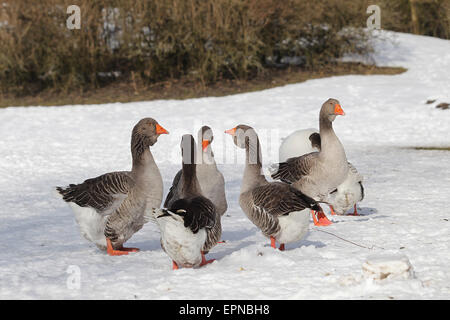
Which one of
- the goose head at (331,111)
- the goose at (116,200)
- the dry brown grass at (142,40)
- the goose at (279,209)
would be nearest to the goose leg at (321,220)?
the goose head at (331,111)

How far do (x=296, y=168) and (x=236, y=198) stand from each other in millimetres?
2020

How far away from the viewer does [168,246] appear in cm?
551

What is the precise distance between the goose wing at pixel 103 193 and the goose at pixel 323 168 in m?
2.36

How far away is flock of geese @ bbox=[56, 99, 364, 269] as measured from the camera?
552 centimetres

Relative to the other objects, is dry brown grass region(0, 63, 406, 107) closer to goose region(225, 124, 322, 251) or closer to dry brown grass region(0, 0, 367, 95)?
dry brown grass region(0, 0, 367, 95)

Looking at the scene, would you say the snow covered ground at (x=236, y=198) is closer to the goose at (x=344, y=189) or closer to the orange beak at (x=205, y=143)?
the goose at (x=344, y=189)

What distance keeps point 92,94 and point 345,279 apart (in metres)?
16.9

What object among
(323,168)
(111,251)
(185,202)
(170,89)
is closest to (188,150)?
(185,202)

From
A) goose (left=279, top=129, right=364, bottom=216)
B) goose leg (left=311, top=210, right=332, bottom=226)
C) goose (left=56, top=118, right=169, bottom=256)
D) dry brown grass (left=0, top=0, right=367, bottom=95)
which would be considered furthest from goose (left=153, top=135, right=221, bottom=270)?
dry brown grass (left=0, top=0, right=367, bottom=95)

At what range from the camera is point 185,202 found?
577 cm

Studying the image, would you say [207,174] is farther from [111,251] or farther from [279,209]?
[111,251]

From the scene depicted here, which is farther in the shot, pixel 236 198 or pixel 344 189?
pixel 236 198
